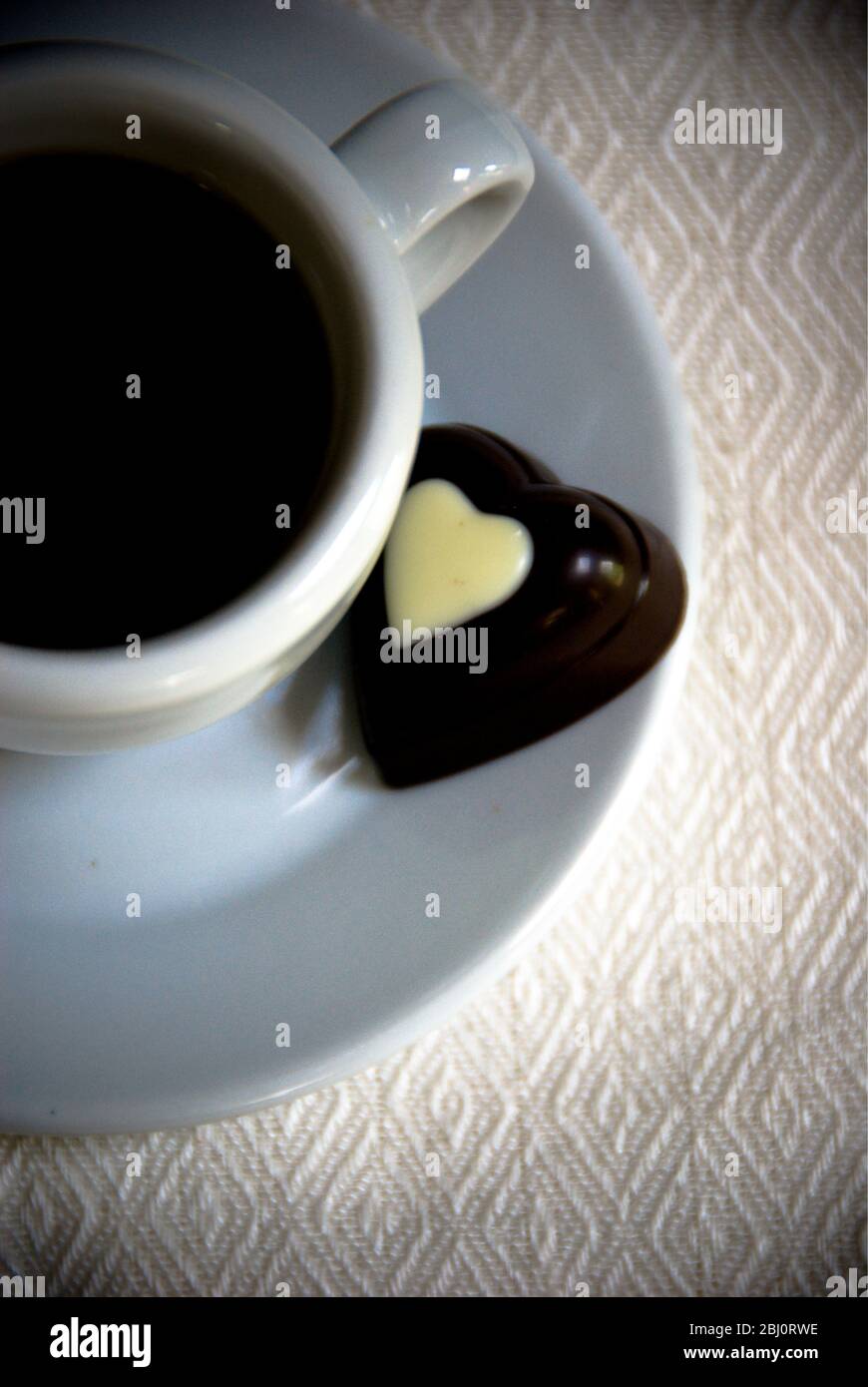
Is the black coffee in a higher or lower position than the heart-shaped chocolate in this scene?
higher

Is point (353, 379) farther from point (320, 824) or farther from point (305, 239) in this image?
point (320, 824)

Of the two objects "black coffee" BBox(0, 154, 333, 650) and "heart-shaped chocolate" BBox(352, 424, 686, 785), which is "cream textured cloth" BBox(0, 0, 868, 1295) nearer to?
"heart-shaped chocolate" BBox(352, 424, 686, 785)

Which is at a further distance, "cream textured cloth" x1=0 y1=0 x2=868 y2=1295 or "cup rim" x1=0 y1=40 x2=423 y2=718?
"cream textured cloth" x1=0 y1=0 x2=868 y2=1295

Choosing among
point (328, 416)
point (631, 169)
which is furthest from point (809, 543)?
point (328, 416)

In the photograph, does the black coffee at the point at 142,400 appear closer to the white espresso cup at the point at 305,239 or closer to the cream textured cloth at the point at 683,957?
the white espresso cup at the point at 305,239

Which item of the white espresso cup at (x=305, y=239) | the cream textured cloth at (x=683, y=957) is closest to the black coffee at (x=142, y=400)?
the white espresso cup at (x=305, y=239)

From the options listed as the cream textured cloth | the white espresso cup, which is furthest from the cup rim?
the cream textured cloth
